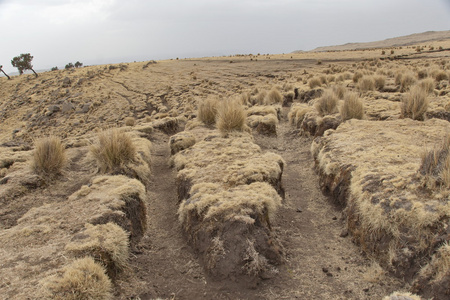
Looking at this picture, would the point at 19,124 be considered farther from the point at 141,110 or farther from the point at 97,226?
the point at 97,226

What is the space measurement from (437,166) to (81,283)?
5127mm

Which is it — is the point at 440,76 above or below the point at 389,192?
above

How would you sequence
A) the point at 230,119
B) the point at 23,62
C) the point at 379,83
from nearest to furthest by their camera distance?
the point at 230,119, the point at 379,83, the point at 23,62

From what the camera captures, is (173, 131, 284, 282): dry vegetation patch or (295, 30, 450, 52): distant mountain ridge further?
(295, 30, 450, 52): distant mountain ridge

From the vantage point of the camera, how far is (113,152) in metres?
7.43

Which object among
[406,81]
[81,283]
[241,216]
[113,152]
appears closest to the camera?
[81,283]

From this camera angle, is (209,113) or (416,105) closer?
(416,105)

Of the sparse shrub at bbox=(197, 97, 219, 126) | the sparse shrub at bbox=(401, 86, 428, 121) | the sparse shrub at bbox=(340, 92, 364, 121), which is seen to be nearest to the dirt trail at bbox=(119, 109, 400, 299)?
the sparse shrub at bbox=(340, 92, 364, 121)

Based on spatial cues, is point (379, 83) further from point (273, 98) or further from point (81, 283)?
point (81, 283)

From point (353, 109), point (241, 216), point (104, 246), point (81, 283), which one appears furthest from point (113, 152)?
point (353, 109)

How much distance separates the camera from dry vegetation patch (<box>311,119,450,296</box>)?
3662 mm

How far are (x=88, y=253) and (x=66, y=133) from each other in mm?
23023

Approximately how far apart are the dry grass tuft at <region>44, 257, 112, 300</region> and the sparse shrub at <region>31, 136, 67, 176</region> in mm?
4392

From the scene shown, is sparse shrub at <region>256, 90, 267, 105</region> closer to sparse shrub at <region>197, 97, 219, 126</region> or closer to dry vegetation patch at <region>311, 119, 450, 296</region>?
sparse shrub at <region>197, 97, 219, 126</region>
